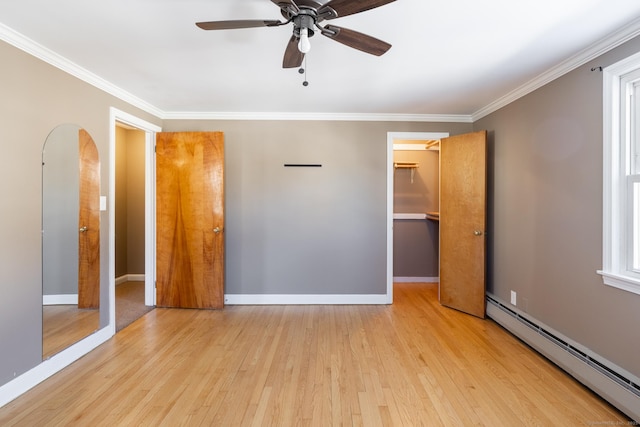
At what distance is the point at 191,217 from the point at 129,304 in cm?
138

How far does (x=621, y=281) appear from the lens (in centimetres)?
188

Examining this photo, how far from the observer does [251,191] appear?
3.73 metres

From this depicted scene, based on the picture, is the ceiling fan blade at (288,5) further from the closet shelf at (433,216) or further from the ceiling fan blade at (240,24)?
the closet shelf at (433,216)

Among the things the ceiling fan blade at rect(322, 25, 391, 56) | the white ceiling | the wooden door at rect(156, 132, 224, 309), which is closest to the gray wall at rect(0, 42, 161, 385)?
the white ceiling

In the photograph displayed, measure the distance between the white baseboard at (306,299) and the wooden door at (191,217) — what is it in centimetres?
26

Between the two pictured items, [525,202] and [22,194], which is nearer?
[22,194]

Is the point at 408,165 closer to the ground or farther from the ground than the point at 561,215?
farther from the ground

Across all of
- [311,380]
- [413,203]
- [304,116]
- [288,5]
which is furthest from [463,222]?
[288,5]

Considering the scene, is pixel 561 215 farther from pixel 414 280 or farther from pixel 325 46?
pixel 414 280

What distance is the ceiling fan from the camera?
1358 millimetres

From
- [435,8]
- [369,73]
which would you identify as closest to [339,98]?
[369,73]

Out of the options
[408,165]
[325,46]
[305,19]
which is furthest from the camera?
[408,165]

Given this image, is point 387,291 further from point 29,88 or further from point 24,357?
point 29,88

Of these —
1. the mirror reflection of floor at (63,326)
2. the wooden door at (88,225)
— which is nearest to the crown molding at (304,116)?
the wooden door at (88,225)
